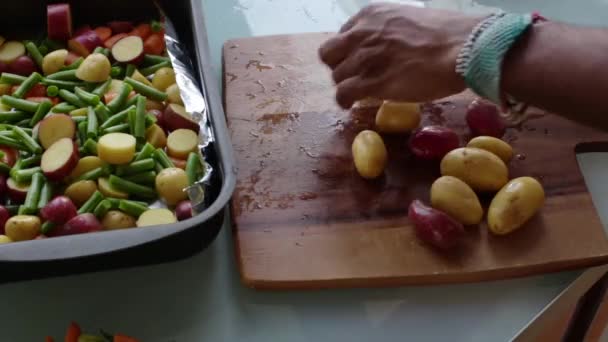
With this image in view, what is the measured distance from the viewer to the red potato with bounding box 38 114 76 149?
114 cm

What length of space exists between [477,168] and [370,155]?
0.17 meters

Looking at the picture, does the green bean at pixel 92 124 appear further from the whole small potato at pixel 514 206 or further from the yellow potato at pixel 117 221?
the whole small potato at pixel 514 206

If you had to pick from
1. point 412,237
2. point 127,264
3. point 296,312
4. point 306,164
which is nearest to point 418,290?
point 412,237

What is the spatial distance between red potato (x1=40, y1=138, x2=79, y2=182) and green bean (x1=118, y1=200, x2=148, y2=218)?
4.7 inches

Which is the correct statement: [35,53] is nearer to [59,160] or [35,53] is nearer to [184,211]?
[59,160]

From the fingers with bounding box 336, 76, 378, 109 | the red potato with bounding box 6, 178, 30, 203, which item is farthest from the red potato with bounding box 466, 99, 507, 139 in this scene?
the red potato with bounding box 6, 178, 30, 203

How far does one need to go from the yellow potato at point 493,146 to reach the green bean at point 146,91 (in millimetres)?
552

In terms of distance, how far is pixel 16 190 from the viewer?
107 cm

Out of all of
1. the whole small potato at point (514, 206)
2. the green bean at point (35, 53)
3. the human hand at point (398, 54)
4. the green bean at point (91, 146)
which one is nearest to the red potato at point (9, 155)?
the green bean at point (91, 146)

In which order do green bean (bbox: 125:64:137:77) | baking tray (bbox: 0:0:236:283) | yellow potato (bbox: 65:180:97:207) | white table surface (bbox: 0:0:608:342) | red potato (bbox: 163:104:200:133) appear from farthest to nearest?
green bean (bbox: 125:64:137:77) → red potato (bbox: 163:104:200:133) → yellow potato (bbox: 65:180:97:207) → white table surface (bbox: 0:0:608:342) → baking tray (bbox: 0:0:236:283)

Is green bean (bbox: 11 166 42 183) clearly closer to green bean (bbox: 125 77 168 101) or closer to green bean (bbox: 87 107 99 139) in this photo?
green bean (bbox: 87 107 99 139)

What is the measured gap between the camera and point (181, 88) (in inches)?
46.6

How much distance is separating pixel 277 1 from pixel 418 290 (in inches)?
31.1

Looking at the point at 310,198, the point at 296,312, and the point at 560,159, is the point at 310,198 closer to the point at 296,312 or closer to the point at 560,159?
the point at 296,312
